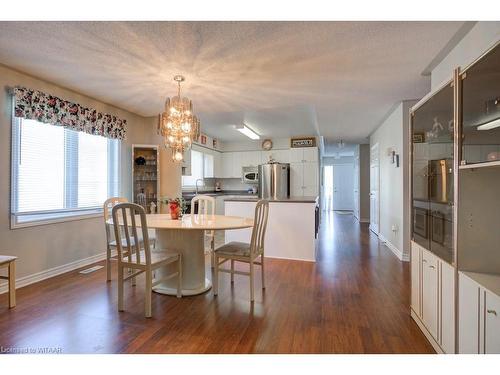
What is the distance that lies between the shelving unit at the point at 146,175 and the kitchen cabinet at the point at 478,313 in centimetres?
412

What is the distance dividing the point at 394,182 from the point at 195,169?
4230 mm

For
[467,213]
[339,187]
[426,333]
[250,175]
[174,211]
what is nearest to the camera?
[467,213]

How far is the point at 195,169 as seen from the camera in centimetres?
632

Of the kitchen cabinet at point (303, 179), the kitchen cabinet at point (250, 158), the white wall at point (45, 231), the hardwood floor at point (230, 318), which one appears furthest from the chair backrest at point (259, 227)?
the kitchen cabinet at point (250, 158)

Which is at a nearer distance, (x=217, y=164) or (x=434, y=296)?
(x=434, y=296)

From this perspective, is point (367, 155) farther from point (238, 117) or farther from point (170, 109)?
point (170, 109)

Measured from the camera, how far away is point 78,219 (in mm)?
3488

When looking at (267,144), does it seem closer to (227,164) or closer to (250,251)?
→ (227,164)

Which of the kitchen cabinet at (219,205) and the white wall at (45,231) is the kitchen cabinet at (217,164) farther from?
the white wall at (45,231)

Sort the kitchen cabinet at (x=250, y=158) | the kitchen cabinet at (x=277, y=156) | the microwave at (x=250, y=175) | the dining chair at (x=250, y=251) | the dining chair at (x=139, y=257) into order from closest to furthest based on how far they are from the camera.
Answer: the dining chair at (x=139, y=257) < the dining chair at (x=250, y=251) < the kitchen cabinet at (x=277, y=156) < the microwave at (x=250, y=175) < the kitchen cabinet at (x=250, y=158)

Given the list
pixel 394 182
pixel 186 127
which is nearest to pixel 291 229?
pixel 394 182

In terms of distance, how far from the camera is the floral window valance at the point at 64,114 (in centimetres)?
277

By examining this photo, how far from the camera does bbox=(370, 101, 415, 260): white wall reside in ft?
12.6
